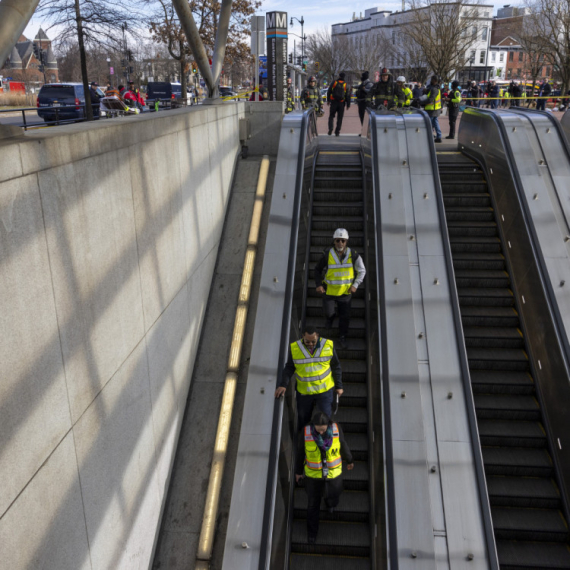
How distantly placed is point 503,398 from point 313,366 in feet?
10.2

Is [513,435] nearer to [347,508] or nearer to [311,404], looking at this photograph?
[347,508]

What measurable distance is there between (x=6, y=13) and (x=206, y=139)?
212 inches

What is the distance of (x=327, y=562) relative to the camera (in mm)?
6562

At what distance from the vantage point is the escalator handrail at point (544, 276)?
22.5 feet

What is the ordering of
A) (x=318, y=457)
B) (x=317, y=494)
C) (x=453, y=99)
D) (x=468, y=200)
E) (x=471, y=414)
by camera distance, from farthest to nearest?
(x=453, y=99)
(x=468, y=200)
(x=471, y=414)
(x=317, y=494)
(x=318, y=457)

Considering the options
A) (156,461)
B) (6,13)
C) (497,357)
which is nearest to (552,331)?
(497,357)

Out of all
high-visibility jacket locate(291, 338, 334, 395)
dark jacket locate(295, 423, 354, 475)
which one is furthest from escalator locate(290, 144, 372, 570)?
high-visibility jacket locate(291, 338, 334, 395)

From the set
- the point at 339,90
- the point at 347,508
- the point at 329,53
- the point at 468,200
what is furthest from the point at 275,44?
the point at 329,53

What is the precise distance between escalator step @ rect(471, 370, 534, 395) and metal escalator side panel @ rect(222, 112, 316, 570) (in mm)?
2809

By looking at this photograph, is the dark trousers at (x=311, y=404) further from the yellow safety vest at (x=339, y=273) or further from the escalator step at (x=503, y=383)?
the escalator step at (x=503, y=383)

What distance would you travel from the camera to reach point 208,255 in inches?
367

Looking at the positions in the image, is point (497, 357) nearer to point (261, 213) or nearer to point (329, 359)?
point (329, 359)

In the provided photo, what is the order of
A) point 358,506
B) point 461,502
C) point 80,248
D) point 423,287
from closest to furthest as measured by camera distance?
point 80,248, point 461,502, point 358,506, point 423,287

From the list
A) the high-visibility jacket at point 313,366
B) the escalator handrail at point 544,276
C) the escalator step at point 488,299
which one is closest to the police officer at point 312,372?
the high-visibility jacket at point 313,366
